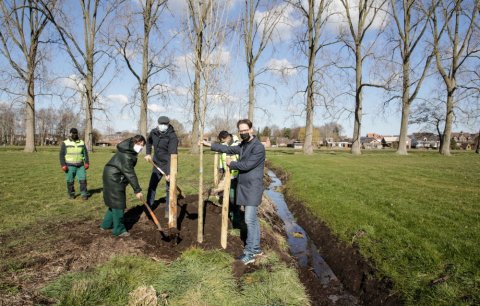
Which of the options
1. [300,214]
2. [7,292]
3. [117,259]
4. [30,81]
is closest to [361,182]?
[300,214]

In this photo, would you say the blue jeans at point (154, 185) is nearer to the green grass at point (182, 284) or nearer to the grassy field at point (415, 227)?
the green grass at point (182, 284)

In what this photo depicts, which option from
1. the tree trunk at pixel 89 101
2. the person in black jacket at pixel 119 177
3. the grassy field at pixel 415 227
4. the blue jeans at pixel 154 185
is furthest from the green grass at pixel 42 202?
the tree trunk at pixel 89 101

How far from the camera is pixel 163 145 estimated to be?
6660 millimetres

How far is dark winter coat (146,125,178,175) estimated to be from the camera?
21.6ft

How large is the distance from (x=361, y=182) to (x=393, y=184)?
1163 mm

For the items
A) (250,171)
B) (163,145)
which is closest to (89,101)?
(163,145)

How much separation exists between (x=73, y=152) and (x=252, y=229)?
6424 mm

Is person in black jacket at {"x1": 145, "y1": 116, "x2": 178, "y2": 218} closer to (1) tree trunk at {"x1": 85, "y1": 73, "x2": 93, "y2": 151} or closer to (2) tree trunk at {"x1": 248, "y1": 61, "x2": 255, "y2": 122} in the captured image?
(2) tree trunk at {"x1": 248, "y1": 61, "x2": 255, "y2": 122}

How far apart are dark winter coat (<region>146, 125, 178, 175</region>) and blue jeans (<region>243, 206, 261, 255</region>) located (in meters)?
2.25

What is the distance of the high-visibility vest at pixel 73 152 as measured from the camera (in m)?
8.91

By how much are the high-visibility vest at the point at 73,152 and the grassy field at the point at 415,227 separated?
23.0 ft

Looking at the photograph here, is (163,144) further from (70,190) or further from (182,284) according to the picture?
(70,190)

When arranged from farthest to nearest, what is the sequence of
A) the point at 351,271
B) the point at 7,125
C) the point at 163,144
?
the point at 7,125 < the point at 163,144 < the point at 351,271

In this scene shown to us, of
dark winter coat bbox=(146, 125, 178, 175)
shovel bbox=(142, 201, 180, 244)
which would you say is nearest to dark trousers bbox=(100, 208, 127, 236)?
shovel bbox=(142, 201, 180, 244)
